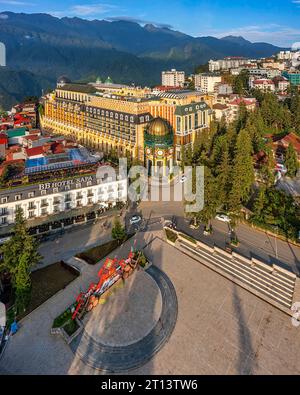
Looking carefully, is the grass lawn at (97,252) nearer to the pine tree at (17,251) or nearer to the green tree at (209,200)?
the pine tree at (17,251)

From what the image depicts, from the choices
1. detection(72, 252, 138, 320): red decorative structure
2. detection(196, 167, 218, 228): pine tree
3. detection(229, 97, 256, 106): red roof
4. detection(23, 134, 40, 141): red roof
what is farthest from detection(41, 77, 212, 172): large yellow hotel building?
detection(72, 252, 138, 320): red decorative structure

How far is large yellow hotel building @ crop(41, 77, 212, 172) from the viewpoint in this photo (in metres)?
68.8

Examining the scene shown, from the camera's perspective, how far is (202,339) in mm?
27766

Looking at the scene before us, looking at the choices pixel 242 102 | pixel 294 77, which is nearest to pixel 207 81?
pixel 294 77

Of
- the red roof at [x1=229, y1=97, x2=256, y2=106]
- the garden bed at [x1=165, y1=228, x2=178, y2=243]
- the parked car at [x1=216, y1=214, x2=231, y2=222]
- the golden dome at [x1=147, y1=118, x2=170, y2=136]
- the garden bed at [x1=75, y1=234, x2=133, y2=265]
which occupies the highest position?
the red roof at [x1=229, y1=97, x2=256, y2=106]

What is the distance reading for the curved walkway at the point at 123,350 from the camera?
25.9 m

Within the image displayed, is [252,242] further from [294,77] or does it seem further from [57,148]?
[294,77]

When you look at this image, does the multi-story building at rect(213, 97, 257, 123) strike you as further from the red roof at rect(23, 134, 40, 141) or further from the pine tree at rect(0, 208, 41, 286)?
the pine tree at rect(0, 208, 41, 286)

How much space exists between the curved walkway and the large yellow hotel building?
44.3 m

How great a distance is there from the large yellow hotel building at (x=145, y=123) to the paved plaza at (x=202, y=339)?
40.0 m

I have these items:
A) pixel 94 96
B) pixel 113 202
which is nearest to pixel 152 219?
pixel 113 202

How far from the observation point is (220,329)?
28578 millimetres
